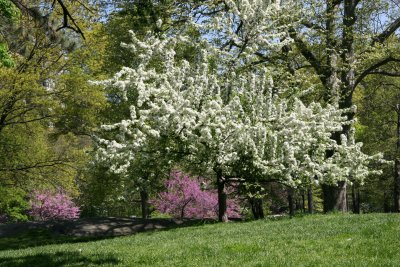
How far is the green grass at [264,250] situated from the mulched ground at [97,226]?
7.00m

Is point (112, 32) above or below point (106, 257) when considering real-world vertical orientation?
above

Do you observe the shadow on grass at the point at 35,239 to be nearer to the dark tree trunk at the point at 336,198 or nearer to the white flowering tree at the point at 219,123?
the white flowering tree at the point at 219,123

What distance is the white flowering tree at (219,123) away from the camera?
9.44 meters

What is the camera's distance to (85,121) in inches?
800

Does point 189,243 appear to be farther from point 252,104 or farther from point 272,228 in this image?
point 252,104

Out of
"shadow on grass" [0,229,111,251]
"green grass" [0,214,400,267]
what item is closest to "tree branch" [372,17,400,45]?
"green grass" [0,214,400,267]

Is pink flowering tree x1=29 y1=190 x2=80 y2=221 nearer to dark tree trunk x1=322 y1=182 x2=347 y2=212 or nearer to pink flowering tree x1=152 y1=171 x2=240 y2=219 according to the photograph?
pink flowering tree x1=152 y1=171 x2=240 y2=219

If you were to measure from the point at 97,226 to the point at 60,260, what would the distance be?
9.61 meters

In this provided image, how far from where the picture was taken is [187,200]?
29.3m

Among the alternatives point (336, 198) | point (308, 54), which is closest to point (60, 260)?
point (336, 198)

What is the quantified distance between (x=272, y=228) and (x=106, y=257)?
14.9ft

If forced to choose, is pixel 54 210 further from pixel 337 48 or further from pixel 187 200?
pixel 337 48

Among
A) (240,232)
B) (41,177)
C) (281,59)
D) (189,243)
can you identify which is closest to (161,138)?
(189,243)

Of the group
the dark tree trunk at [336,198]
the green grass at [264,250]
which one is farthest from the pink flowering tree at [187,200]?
the green grass at [264,250]
